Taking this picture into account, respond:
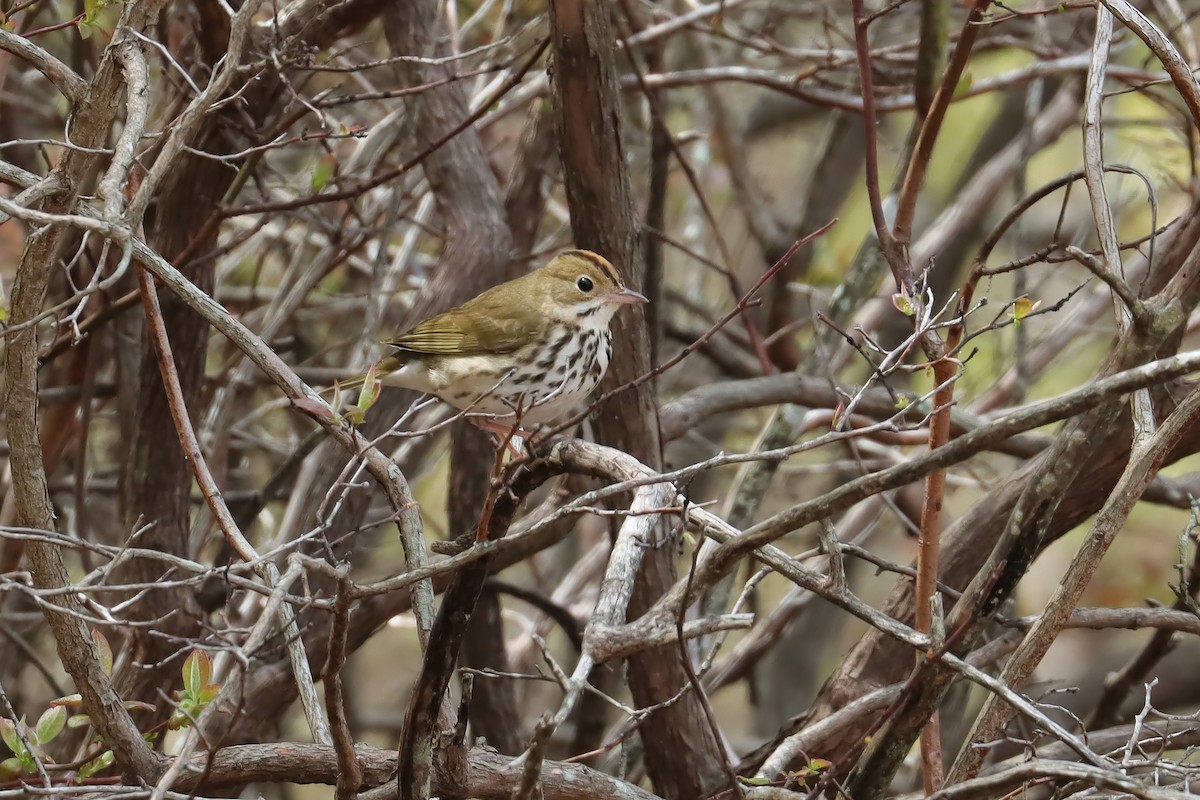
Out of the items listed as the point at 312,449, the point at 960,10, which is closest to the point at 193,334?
the point at 312,449

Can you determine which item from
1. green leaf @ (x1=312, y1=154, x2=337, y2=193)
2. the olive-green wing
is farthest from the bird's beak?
green leaf @ (x1=312, y1=154, x2=337, y2=193)

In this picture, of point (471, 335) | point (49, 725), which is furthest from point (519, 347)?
point (49, 725)

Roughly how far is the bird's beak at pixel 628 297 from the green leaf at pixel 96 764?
6.40 feet

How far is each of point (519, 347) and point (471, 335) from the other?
6.5 inches

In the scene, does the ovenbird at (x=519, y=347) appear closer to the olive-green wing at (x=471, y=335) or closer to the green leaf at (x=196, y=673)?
the olive-green wing at (x=471, y=335)

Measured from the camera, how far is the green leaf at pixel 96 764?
2506 mm

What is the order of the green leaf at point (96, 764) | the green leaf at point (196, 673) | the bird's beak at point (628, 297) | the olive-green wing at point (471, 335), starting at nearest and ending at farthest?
the green leaf at point (196, 673) → the green leaf at point (96, 764) → the bird's beak at point (628, 297) → the olive-green wing at point (471, 335)

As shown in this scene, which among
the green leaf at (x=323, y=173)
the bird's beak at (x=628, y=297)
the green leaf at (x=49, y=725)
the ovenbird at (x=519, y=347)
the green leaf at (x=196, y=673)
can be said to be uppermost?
the green leaf at (x=323, y=173)

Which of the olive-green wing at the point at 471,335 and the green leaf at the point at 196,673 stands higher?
the olive-green wing at the point at 471,335

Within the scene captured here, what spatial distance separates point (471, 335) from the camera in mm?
4219

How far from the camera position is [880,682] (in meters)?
3.39

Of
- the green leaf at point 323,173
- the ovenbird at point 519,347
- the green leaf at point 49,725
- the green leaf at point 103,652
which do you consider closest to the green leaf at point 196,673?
the green leaf at point 103,652

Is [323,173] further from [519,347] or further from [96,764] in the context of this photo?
[96,764]

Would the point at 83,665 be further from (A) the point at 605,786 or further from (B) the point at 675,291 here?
(B) the point at 675,291
